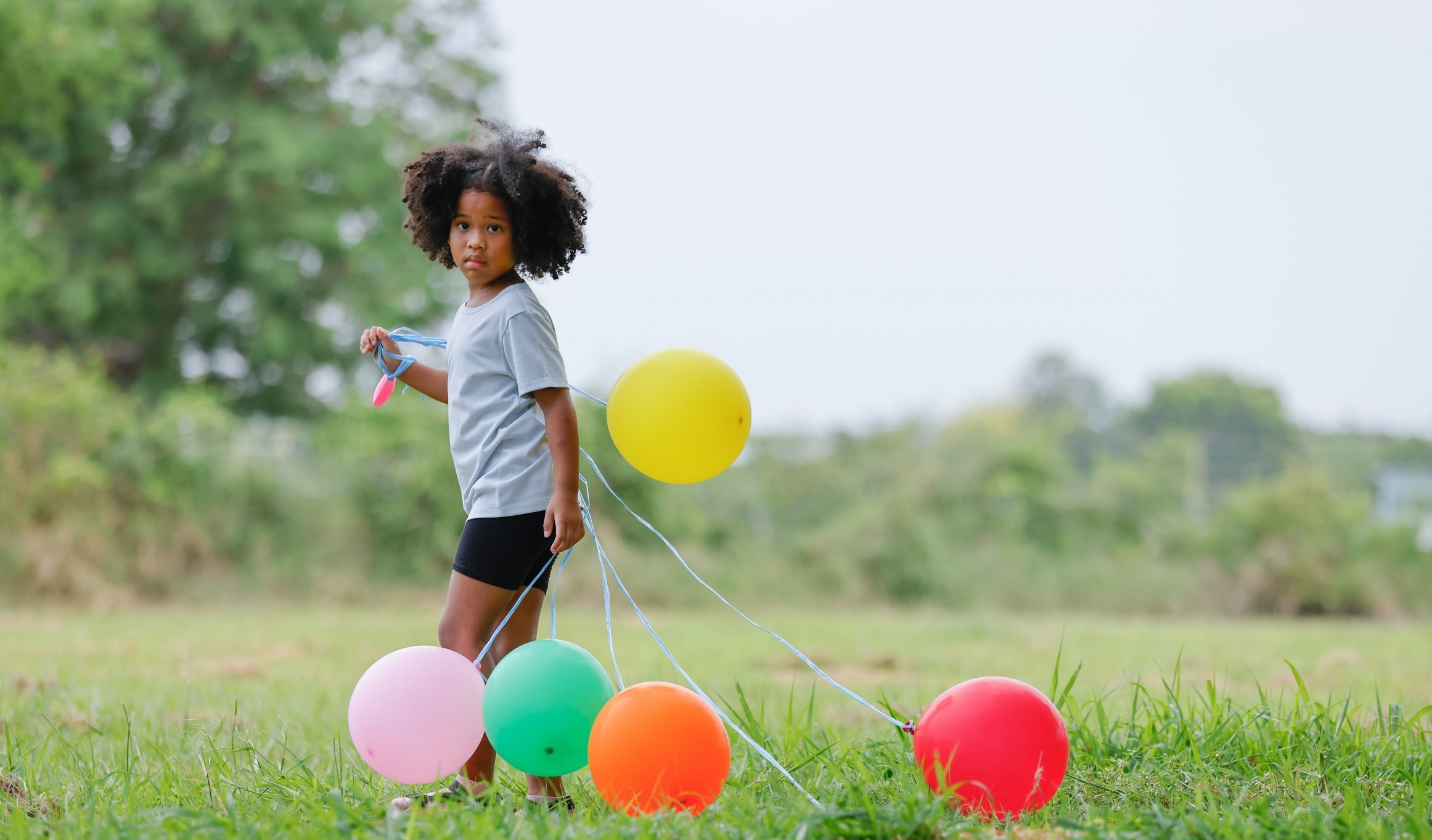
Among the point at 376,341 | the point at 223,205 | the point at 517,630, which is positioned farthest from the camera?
the point at 223,205

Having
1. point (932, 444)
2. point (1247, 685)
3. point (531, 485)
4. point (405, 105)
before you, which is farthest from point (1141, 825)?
point (405, 105)

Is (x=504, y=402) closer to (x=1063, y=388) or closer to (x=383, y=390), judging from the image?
(x=383, y=390)

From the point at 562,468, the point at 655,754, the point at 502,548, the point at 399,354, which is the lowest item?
the point at 655,754

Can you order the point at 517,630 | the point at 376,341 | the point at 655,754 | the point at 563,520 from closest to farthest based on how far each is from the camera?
the point at 655,754 → the point at 563,520 → the point at 517,630 → the point at 376,341

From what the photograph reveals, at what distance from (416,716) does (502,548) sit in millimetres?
406

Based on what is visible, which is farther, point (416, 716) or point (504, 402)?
point (504, 402)

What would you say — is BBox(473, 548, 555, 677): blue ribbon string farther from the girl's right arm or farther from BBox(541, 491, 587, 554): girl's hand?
the girl's right arm

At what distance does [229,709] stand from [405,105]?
1408 centimetres

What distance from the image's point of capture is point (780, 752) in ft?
9.61

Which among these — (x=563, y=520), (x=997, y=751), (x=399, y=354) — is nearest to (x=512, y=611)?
(x=563, y=520)

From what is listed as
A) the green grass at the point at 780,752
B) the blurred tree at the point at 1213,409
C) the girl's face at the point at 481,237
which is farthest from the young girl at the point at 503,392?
the blurred tree at the point at 1213,409

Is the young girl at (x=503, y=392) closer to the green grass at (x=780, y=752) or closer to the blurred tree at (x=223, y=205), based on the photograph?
the green grass at (x=780, y=752)

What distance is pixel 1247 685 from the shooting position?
5.89m

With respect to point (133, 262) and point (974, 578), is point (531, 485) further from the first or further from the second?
point (133, 262)
